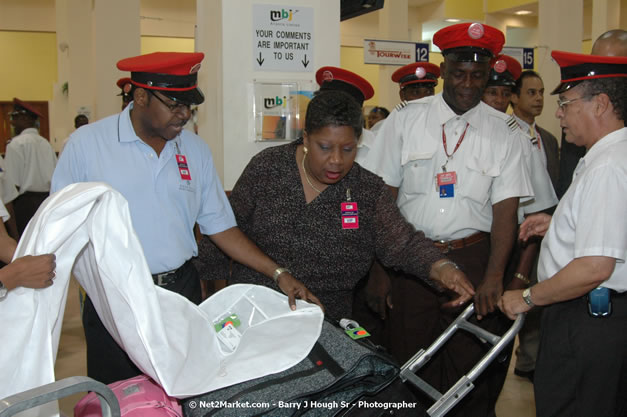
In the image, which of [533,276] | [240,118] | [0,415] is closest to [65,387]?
[0,415]

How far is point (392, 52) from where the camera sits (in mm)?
7488

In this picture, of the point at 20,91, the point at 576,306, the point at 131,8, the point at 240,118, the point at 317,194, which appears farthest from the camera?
the point at 20,91

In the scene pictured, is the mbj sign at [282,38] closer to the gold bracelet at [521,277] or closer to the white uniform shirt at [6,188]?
the gold bracelet at [521,277]

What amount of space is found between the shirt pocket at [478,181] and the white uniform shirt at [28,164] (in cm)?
439

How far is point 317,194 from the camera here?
7.06ft

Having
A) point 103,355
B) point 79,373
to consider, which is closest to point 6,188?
point 79,373

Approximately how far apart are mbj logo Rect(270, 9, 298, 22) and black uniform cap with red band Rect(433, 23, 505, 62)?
3.50 feet

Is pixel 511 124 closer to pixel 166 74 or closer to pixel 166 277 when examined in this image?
pixel 166 74

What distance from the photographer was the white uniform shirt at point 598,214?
5.58ft

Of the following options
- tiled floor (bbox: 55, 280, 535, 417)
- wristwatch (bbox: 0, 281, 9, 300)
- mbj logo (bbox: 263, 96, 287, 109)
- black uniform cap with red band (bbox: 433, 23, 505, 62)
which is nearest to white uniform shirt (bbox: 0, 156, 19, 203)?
tiled floor (bbox: 55, 280, 535, 417)

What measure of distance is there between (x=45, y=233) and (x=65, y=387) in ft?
1.26

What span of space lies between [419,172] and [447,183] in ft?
0.47

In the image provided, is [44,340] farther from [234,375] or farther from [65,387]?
[234,375]

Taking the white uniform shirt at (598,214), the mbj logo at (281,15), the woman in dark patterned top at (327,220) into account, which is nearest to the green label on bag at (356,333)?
the woman in dark patterned top at (327,220)
